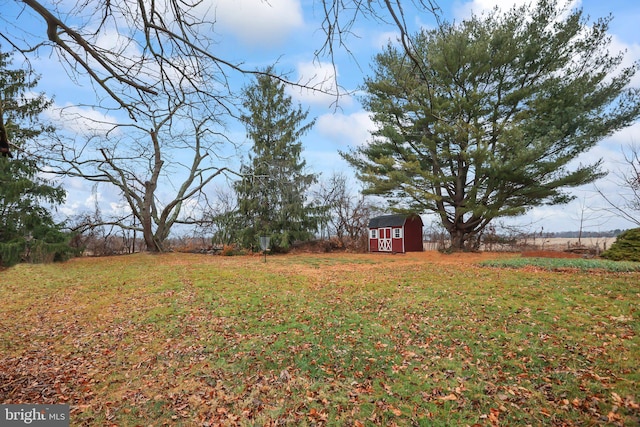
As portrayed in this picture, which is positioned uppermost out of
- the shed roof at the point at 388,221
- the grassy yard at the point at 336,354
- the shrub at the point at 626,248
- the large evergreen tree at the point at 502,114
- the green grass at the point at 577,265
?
the large evergreen tree at the point at 502,114

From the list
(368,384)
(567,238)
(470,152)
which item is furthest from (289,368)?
(567,238)

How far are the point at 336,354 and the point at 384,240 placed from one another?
15111 millimetres

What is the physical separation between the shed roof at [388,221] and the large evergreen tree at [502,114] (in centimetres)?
201

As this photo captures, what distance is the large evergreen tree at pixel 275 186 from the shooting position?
1875 cm

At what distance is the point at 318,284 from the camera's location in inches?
325

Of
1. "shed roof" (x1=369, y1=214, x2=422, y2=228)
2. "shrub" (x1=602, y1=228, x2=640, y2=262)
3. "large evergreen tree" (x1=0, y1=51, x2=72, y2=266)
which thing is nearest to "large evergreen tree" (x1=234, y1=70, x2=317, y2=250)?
"shed roof" (x1=369, y1=214, x2=422, y2=228)

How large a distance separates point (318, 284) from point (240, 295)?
215 cm

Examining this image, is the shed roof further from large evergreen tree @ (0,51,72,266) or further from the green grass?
large evergreen tree @ (0,51,72,266)

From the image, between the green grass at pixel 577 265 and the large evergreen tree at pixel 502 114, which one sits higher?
the large evergreen tree at pixel 502 114

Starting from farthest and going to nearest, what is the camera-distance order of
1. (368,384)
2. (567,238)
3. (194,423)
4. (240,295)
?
(567,238), (240,295), (368,384), (194,423)

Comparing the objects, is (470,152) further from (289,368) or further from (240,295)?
(289,368)

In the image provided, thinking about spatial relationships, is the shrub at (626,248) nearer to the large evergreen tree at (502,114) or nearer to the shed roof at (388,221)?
the large evergreen tree at (502,114)

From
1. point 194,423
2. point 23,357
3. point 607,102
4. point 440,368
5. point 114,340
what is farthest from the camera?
point 607,102

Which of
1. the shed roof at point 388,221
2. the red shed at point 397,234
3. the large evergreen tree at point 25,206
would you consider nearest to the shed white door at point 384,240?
the red shed at point 397,234
